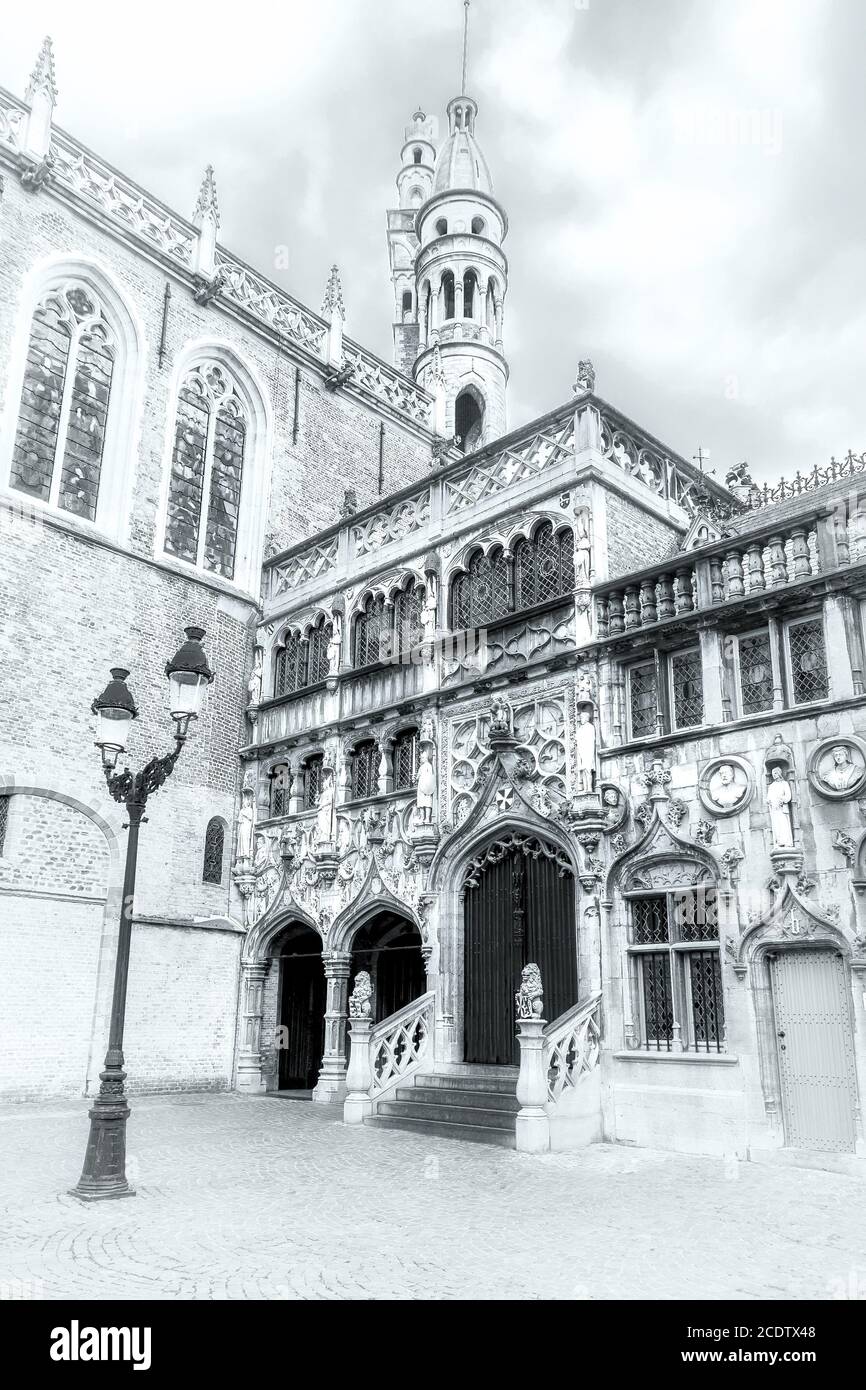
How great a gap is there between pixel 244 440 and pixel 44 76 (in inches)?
329

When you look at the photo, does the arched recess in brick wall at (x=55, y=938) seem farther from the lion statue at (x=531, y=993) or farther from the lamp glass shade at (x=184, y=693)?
the lion statue at (x=531, y=993)

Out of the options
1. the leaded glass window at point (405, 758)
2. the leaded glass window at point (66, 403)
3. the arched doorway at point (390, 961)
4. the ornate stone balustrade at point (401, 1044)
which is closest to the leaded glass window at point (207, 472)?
the leaded glass window at point (66, 403)

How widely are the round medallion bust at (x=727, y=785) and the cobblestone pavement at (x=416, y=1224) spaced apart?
4.18 metres

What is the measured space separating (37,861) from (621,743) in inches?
415

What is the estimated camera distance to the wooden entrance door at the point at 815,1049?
11531mm

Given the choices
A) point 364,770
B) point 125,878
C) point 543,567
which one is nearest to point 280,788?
point 364,770

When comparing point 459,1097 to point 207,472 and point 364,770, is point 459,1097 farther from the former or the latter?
point 207,472

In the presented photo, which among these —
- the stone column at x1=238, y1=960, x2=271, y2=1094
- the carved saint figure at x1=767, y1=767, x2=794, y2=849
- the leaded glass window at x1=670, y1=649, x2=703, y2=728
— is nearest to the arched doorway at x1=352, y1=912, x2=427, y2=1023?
the stone column at x1=238, y1=960, x2=271, y2=1094

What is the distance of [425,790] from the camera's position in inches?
669

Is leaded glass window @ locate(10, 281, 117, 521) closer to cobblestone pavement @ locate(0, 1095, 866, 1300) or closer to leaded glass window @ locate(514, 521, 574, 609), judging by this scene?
leaded glass window @ locate(514, 521, 574, 609)

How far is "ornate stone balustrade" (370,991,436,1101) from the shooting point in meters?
15.2

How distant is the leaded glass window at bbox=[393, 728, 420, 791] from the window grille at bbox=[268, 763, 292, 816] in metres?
3.28

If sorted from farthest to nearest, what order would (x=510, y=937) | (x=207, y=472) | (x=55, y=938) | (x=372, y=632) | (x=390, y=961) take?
(x=207, y=472)
(x=372, y=632)
(x=390, y=961)
(x=55, y=938)
(x=510, y=937)

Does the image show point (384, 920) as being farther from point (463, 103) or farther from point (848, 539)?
point (463, 103)
